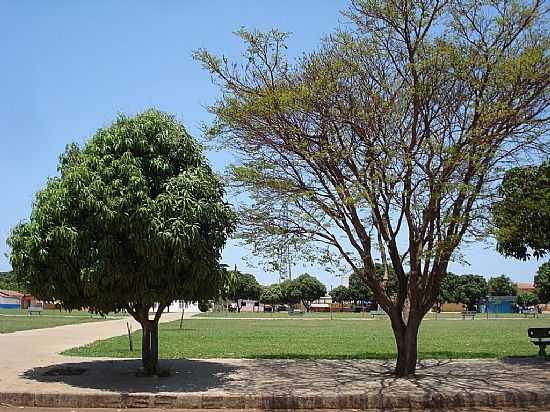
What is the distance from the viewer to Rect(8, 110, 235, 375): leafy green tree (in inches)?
488

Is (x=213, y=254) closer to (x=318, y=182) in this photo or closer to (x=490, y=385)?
(x=318, y=182)

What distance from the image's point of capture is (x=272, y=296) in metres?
118

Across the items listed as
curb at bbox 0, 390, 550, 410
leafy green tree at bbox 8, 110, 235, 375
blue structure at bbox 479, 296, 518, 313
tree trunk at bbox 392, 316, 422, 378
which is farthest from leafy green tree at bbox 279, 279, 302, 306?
curb at bbox 0, 390, 550, 410

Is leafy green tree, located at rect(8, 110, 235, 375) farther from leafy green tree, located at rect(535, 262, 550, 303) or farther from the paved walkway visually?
leafy green tree, located at rect(535, 262, 550, 303)

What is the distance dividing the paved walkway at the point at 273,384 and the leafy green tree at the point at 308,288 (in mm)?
100525

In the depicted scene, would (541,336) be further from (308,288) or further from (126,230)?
(308,288)

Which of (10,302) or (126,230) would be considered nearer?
(126,230)

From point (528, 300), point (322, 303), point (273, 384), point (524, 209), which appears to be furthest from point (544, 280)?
point (273, 384)

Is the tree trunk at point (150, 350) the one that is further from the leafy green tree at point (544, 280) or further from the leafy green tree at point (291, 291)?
the leafy green tree at point (291, 291)

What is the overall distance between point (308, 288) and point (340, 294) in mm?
6429

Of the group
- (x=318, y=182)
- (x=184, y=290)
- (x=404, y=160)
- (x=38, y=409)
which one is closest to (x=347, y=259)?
(x=318, y=182)

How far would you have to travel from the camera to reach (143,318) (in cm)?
1378

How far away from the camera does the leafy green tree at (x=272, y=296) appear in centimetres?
11756

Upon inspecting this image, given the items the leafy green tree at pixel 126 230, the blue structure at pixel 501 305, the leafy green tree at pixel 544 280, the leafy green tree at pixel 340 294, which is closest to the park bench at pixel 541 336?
the leafy green tree at pixel 126 230
